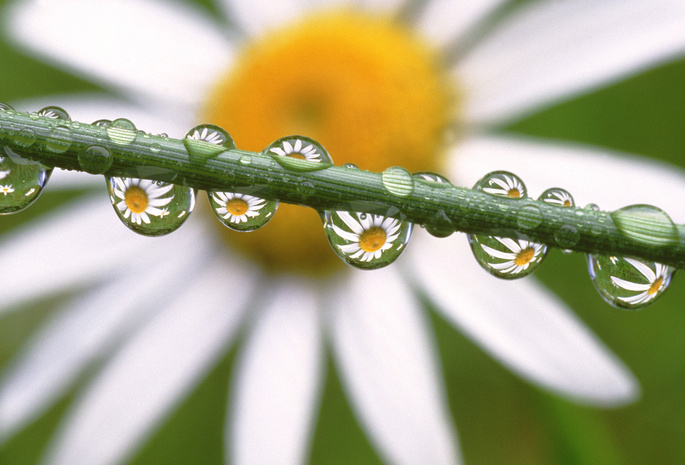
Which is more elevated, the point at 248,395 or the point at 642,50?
the point at 642,50

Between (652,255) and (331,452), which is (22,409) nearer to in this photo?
(331,452)

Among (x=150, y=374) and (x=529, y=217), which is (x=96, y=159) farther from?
(x=150, y=374)

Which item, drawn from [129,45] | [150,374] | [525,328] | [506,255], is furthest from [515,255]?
[129,45]

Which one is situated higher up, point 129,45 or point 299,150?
point 129,45

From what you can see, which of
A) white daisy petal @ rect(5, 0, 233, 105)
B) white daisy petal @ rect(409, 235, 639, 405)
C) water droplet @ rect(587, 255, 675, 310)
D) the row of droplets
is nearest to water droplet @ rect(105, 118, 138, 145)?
the row of droplets

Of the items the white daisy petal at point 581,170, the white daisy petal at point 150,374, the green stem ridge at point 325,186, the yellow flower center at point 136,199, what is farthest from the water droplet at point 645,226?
the white daisy petal at point 150,374

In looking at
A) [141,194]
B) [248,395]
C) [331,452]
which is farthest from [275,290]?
[141,194]
